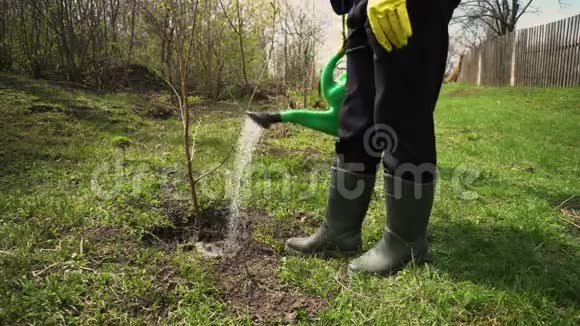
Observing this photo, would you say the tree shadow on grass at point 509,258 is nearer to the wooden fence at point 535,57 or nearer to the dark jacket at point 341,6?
the dark jacket at point 341,6

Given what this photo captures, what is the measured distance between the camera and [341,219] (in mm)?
1859

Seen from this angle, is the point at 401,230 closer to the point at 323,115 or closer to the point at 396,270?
the point at 396,270

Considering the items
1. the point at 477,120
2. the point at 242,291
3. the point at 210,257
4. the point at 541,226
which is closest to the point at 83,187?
the point at 210,257

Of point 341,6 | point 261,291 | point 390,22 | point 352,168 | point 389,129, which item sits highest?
point 341,6

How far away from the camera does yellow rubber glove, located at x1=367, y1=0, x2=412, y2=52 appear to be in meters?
1.43

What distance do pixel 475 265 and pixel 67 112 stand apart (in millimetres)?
4371

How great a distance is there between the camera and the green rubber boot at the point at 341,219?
5.97 ft

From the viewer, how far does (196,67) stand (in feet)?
27.1

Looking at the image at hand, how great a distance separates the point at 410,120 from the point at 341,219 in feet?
1.76

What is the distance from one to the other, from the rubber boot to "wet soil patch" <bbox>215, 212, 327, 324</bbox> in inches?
11.0

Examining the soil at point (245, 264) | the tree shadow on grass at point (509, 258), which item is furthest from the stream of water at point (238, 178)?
the tree shadow on grass at point (509, 258)

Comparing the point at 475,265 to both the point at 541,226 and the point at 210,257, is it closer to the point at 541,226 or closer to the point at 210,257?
the point at 541,226

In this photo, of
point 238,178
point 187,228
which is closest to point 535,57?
point 238,178

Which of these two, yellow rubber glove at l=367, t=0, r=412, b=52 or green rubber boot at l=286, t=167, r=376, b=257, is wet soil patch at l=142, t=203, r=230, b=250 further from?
yellow rubber glove at l=367, t=0, r=412, b=52
